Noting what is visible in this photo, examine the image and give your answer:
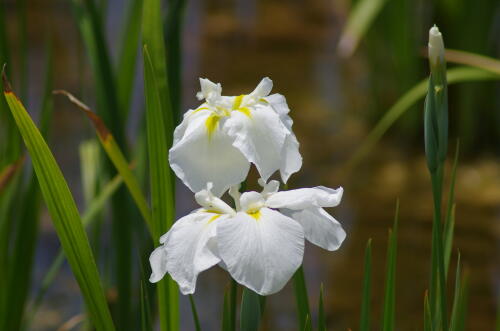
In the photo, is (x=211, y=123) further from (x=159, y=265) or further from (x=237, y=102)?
(x=159, y=265)

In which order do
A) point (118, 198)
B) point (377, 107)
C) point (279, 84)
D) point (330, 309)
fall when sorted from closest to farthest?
1. point (118, 198)
2. point (330, 309)
3. point (377, 107)
4. point (279, 84)

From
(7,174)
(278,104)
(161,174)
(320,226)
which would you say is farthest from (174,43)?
(320,226)

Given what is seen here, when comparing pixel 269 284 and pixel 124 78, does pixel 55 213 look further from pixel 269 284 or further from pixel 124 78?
pixel 124 78

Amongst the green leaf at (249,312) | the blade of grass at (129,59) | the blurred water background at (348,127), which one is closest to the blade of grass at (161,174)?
the green leaf at (249,312)

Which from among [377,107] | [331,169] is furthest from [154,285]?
[377,107]

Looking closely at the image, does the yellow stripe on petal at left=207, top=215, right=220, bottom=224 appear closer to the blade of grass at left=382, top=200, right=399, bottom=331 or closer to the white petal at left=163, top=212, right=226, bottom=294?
the white petal at left=163, top=212, right=226, bottom=294

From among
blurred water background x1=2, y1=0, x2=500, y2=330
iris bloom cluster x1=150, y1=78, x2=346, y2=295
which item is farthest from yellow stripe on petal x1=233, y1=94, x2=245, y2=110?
blurred water background x1=2, y1=0, x2=500, y2=330

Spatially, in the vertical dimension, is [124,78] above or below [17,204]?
above

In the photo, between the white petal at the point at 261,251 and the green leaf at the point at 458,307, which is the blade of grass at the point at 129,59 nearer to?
the green leaf at the point at 458,307
